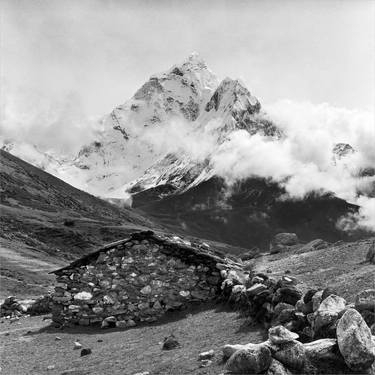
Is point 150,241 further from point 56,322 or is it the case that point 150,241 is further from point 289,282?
point 289,282

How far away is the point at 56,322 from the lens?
21516mm

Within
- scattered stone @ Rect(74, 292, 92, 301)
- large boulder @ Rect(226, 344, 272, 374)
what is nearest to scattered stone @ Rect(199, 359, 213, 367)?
large boulder @ Rect(226, 344, 272, 374)

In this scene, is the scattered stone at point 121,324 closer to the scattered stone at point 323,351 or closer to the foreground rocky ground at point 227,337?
the foreground rocky ground at point 227,337

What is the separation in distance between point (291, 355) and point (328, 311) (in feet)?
4.81

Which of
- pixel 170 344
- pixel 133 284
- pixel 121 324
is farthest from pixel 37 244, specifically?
pixel 170 344

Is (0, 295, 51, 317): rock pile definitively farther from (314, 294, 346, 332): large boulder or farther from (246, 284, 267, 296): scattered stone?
(314, 294, 346, 332): large boulder

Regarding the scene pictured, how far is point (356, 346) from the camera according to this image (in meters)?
10.0

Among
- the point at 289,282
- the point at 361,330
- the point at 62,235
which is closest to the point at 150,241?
the point at 289,282

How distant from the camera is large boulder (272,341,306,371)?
1028cm

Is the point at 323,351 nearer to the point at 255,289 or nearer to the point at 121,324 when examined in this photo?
the point at 255,289

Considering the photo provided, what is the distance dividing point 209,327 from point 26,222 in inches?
6417

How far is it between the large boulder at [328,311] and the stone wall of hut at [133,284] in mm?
8942

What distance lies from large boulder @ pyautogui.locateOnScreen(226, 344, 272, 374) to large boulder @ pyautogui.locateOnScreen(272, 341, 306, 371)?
0.79 ft

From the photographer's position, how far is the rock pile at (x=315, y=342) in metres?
10.1
